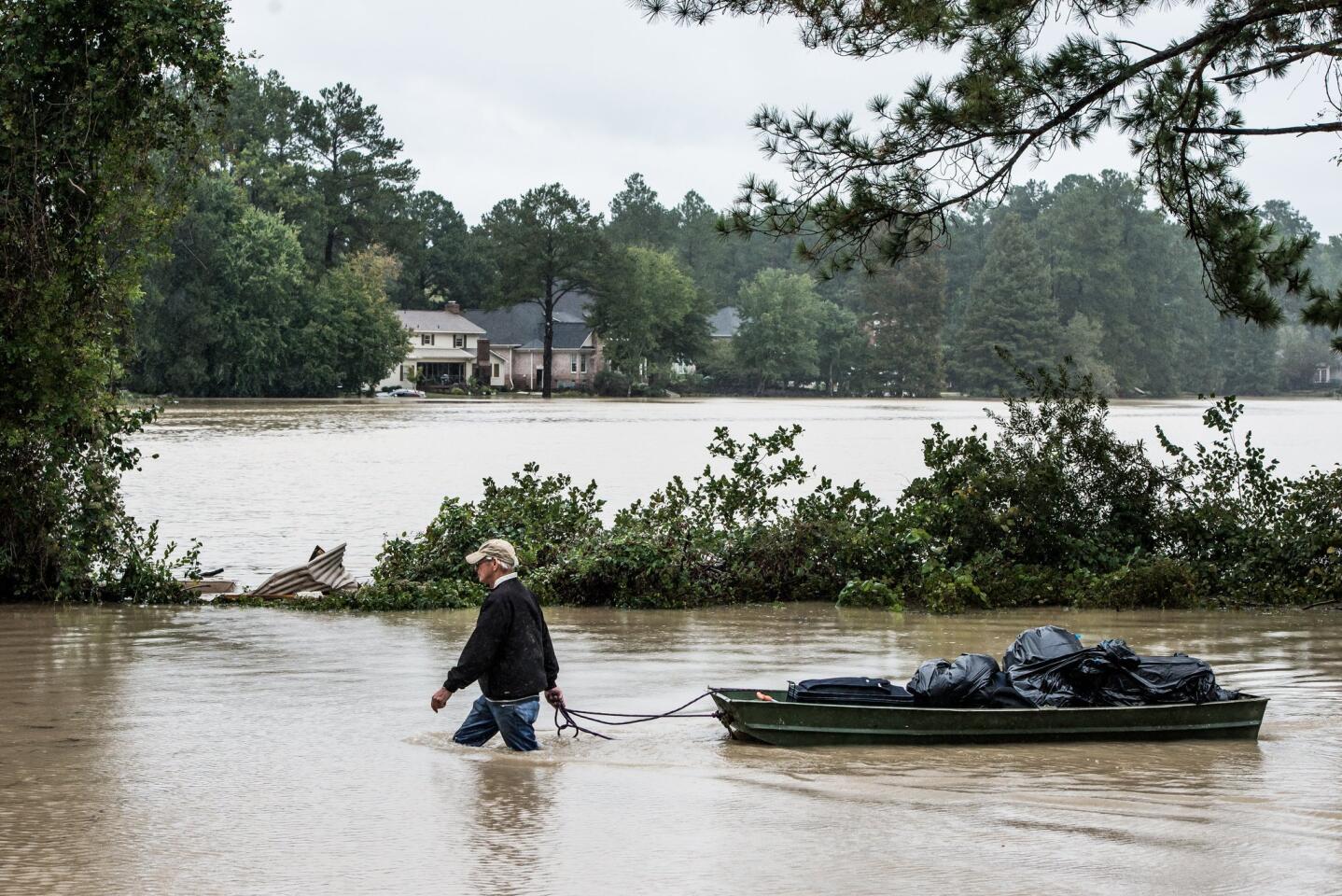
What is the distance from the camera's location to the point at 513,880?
801 centimetres

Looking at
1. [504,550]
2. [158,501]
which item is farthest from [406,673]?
[158,501]

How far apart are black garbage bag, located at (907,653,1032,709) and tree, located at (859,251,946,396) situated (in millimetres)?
125760

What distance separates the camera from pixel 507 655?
34.3 ft

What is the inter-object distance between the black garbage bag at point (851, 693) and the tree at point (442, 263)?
117217 millimetres

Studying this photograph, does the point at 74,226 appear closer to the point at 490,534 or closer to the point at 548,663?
the point at 490,534

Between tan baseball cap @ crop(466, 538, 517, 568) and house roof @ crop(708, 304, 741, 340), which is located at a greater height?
house roof @ crop(708, 304, 741, 340)

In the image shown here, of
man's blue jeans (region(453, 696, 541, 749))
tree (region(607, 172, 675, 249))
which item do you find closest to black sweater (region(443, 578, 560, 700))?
man's blue jeans (region(453, 696, 541, 749))

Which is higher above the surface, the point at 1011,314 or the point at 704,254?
the point at 704,254

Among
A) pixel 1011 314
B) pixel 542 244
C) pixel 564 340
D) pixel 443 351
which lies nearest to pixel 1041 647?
pixel 542 244

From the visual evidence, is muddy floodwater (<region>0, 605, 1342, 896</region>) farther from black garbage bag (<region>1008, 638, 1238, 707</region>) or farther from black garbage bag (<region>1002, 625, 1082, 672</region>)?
black garbage bag (<region>1002, 625, 1082, 672</region>)

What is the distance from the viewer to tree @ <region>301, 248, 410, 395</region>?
99500 millimetres

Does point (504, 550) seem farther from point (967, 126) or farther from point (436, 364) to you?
point (436, 364)

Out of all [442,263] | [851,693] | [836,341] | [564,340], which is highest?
[442,263]

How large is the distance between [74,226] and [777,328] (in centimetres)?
11577
